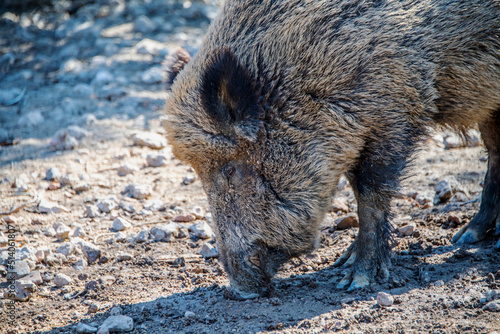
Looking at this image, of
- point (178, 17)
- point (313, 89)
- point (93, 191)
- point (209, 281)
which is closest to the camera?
point (313, 89)

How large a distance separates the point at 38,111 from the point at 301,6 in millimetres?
4893

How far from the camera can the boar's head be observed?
3455 mm

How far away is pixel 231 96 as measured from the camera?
3.39 m

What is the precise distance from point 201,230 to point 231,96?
5.44 feet

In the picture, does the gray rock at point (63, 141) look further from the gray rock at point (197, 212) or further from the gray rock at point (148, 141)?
the gray rock at point (197, 212)

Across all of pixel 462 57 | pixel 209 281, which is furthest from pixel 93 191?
pixel 462 57

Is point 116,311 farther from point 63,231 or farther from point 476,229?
point 476,229

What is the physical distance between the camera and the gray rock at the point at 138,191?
17.5 ft

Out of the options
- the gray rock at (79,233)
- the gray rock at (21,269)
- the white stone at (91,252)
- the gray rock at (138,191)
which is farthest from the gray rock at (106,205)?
the gray rock at (21,269)

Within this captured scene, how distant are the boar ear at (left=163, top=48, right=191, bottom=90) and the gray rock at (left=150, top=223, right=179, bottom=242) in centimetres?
134

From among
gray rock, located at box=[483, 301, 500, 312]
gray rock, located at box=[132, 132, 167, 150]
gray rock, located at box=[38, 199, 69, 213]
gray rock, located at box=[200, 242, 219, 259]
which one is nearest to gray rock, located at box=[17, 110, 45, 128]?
gray rock, located at box=[132, 132, 167, 150]

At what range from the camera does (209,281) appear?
398cm

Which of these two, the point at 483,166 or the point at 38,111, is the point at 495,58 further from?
the point at 38,111

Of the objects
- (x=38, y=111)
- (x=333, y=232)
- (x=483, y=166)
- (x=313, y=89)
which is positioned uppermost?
(x=313, y=89)
